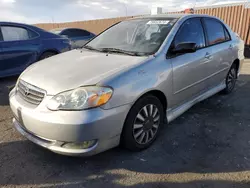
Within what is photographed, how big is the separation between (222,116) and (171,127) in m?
0.99

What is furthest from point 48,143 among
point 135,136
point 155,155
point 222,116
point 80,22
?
point 80,22

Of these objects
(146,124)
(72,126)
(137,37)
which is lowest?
(146,124)

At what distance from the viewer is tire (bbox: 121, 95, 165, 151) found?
96.1 inches

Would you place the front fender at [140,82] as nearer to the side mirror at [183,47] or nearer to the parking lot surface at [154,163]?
the side mirror at [183,47]

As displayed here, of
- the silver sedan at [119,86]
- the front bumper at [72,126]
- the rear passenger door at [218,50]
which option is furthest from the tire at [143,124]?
the rear passenger door at [218,50]

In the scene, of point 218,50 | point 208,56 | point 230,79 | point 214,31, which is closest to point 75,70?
point 208,56

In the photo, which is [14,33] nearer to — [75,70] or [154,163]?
[75,70]

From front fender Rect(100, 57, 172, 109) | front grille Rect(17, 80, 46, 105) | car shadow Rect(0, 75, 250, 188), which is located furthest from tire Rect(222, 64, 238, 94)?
front grille Rect(17, 80, 46, 105)

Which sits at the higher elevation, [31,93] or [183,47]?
[183,47]

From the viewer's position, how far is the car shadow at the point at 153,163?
87.4 inches

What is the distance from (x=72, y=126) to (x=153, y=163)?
1.02m

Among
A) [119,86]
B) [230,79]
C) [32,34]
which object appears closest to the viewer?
[119,86]

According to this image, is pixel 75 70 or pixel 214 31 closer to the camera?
pixel 75 70

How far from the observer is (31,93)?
2.37 m
